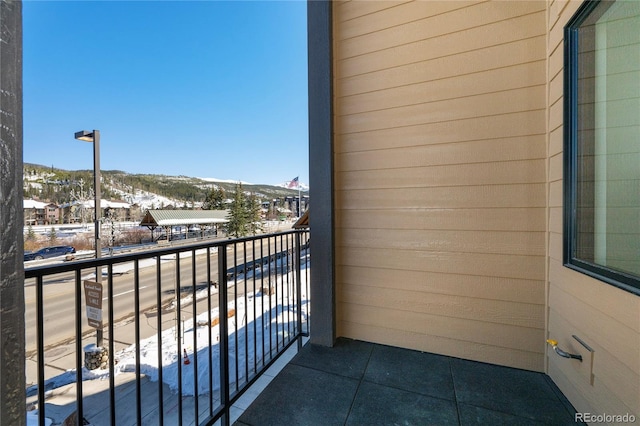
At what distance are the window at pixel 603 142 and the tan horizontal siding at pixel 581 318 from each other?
0.06 metres

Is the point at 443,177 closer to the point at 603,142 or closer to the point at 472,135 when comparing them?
the point at 472,135

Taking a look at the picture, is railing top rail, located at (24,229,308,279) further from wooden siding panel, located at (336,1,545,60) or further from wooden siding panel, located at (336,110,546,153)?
wooden siding panel, located at (336,1,545,60)

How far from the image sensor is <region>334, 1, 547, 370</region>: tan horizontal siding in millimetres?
1720

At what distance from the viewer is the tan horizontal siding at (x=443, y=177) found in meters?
1.72

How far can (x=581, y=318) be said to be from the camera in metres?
1.33

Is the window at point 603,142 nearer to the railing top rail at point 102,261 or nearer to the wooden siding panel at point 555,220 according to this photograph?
the wooden siding panel at point 555,220

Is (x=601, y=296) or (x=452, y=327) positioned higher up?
(x=601, y=296)

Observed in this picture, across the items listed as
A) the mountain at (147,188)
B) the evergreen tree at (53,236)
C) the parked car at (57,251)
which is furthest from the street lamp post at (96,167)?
the evergreen tree at (53,236)

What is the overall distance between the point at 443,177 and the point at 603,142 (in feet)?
2.59

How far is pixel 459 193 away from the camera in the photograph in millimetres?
1861

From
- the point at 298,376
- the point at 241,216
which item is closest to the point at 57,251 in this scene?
the point at 241,216

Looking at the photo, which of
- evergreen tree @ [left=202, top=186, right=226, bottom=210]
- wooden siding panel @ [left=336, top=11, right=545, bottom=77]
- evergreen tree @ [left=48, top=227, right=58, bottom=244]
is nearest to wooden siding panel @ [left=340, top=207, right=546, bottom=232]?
wooden siding panel @ [left=336, top=11, right=545, bottom=77]

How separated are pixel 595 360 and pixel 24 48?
2278 millimetres

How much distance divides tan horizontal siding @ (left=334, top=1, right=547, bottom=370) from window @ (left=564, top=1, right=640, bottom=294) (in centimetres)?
27
